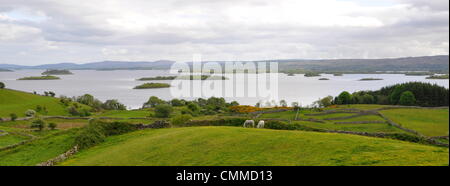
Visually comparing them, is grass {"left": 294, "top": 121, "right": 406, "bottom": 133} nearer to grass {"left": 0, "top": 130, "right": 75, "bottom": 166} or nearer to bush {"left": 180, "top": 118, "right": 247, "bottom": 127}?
bush {"left": 180, "top": 118, "right": 247, "bottom": 127}

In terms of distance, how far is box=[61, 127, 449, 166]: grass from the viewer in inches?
551

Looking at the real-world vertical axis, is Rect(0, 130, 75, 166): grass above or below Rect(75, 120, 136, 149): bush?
below

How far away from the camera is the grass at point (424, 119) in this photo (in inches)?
1614

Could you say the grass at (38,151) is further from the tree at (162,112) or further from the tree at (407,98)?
the tree at (407,98)

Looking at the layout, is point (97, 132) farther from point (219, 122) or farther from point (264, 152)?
point (264, 152)

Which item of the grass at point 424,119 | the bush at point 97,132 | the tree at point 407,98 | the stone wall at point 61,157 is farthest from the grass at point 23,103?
the tree at point 407,98

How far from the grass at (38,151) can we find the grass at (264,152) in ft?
10.6

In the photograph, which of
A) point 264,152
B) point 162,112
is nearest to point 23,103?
point 162,112

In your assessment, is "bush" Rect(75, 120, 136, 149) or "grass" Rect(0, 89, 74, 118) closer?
"bush" Rect(75, 120, 136, 149)

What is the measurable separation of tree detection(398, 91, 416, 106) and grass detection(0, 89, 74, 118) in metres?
86.2

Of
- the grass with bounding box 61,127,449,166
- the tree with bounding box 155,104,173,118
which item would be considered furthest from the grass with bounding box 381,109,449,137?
Result: the tree with bounding box 155,104,173,118
